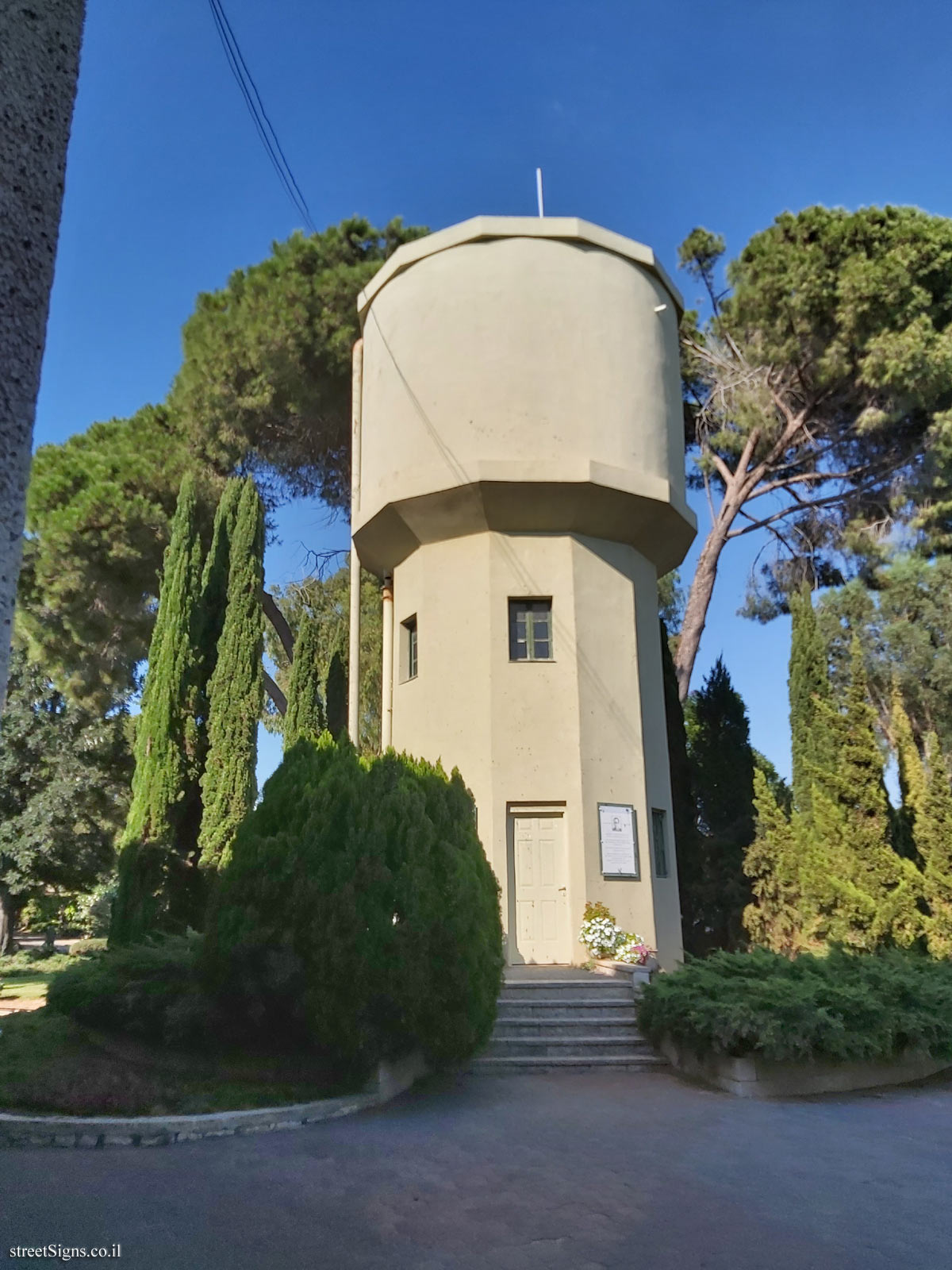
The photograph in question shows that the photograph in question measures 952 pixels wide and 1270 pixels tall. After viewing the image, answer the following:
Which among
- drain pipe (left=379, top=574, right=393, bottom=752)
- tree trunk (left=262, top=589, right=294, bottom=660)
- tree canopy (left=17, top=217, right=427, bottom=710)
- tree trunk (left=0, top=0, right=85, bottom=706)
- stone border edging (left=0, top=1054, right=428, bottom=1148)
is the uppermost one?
tree canopy (left=17, top=217, right=427, bottom=710)

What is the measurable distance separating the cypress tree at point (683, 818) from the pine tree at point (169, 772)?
819 cm

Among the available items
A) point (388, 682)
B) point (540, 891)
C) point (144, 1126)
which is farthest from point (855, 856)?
point (144, 1126)

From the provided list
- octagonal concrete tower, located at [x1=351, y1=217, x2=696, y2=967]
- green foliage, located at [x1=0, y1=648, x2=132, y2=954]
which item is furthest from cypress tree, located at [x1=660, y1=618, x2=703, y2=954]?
green foliage, located at [x1=0, y1=648, x2=132, y2=954]

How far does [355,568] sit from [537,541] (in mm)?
Answer: 3395

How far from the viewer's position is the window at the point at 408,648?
47.8ft

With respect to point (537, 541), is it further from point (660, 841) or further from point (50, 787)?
point (50, 787)

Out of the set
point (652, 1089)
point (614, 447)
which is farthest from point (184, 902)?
point (614, 447)

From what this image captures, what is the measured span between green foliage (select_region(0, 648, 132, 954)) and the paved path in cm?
1832

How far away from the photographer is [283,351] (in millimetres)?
17797

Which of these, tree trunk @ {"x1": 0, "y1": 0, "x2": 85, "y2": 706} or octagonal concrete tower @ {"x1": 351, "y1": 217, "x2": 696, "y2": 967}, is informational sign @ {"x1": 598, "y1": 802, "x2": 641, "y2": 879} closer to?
octagonal concrete tower @ {"x1": 351, "y1": 217, "x2": 696, "y2": 967}

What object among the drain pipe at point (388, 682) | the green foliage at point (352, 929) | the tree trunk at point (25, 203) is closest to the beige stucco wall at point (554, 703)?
the drain pipe at point (388, 682)

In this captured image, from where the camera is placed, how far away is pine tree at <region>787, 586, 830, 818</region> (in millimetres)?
16078

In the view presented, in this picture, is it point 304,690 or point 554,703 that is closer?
point 554,703

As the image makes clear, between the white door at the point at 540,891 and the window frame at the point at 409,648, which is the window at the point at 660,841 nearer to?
the white door at the point at 540,891
